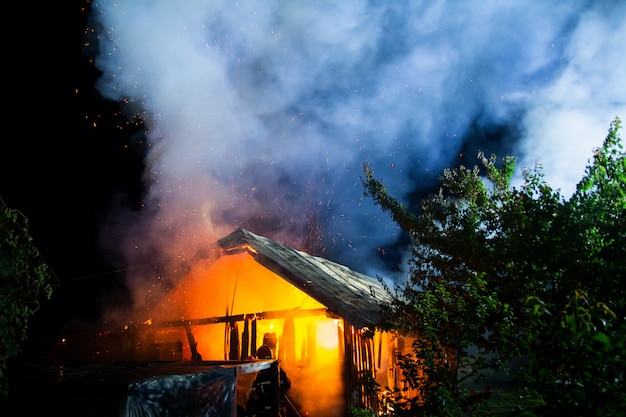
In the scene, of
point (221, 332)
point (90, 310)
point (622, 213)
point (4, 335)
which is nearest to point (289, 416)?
point (221, 332)

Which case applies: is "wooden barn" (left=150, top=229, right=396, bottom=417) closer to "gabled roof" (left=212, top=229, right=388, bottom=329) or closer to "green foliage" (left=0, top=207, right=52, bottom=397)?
"gabled roof" (left=212, top=229, right=388, bottom=329)

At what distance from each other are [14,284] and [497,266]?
8.40 m

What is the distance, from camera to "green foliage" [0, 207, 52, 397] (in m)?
2.84

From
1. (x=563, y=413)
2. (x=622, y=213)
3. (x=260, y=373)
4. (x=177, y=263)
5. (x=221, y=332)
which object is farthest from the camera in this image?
(x=221, y=332)

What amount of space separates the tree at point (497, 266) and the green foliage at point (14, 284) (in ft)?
15.5

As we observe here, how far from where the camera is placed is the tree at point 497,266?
510cm

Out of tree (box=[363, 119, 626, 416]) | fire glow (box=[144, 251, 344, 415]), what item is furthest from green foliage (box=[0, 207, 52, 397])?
fire glow (box=[144, 251, 344, 415])

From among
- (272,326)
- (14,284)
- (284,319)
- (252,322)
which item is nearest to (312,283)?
(252,322)

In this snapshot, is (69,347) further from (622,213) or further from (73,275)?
(622,213)

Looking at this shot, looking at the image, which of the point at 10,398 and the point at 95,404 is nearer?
the point at 95,404

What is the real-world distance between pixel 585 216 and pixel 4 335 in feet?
30.6

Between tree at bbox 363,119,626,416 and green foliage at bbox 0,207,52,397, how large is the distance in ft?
15.5

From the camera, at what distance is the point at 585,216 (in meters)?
7.24

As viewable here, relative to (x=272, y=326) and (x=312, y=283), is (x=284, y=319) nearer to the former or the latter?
(x=272, y=326)
